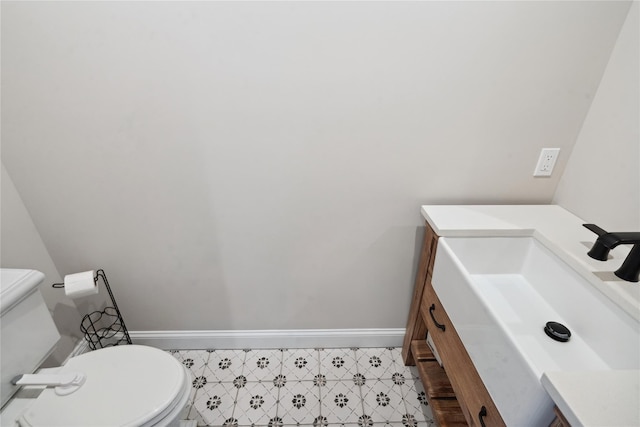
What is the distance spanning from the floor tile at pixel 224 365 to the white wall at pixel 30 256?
2.19 ft

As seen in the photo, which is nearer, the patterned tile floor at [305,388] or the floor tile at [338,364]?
the patterned tile floor at [305,388]

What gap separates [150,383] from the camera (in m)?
1.08

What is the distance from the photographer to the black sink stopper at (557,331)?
0.92 m

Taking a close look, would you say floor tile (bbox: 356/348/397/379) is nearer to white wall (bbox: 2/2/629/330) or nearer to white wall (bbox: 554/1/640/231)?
white wall (bbox: 2/2/629/330)

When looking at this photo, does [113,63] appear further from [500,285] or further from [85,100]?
[500,285]

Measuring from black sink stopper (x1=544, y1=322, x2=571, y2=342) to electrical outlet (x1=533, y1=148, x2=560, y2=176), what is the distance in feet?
2.01

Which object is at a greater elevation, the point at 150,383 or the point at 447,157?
the point at 447,157

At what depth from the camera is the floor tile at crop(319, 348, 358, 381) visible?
1600 millimetres

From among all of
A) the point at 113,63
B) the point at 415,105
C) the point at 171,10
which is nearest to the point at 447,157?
the point at 415,105

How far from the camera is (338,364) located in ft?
5.43

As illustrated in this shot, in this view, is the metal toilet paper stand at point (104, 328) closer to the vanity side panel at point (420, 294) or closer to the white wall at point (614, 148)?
the vanity side panel at point (420, 294)

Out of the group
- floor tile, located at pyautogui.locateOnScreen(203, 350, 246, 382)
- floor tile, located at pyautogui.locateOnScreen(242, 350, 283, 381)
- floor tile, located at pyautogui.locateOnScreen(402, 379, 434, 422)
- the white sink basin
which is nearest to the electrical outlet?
the white sink basin

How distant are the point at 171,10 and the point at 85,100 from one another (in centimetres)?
45

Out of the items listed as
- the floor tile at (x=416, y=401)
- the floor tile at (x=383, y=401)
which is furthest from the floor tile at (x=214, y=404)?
the floor tile at (x=416, y=401)
